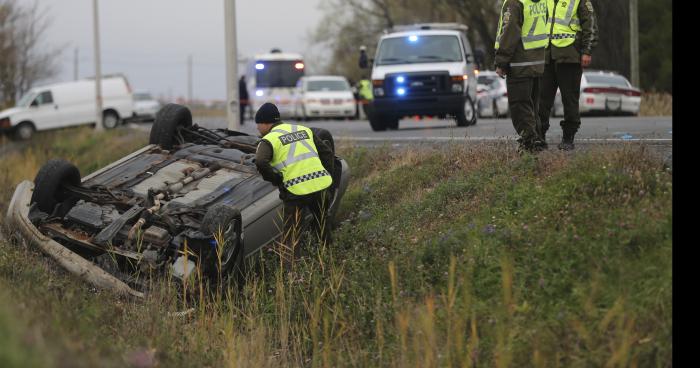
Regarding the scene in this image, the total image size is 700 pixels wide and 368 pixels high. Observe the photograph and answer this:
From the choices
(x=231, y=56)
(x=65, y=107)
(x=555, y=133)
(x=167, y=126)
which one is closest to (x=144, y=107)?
(x=65, y=107)

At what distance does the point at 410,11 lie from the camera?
153 feet

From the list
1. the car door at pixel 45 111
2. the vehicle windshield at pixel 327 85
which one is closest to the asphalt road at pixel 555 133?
the vehicle windshield at pixel 327 85

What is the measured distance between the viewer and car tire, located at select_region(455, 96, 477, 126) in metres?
18.3

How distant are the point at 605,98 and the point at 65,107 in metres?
19.2

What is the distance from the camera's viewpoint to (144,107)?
128ft

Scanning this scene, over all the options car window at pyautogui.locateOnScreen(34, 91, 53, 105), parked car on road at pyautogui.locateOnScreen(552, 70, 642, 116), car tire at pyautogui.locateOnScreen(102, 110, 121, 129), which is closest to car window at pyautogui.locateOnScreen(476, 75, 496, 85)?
parked car on road at pyautogui.locateOnScreen(552, 70, 642, 116)

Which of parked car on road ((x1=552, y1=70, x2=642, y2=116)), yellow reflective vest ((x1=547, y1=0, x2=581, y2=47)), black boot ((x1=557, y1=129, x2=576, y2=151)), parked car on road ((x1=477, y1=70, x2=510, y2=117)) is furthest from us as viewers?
parked car on road ((x1=477, y1=70, x2=510, y2=117))

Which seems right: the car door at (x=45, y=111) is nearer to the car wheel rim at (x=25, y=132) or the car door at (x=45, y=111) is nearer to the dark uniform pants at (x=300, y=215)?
the car wheel rim at (x=25, y=132)

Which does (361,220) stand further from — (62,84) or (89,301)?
(62,84)

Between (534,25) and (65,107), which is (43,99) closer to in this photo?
(65,107)

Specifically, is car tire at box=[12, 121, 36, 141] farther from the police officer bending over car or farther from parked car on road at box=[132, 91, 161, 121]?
the police officer bending over car

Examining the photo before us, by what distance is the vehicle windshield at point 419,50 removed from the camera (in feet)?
61.3

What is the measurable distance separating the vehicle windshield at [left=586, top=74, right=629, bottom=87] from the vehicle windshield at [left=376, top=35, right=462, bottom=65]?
6797mm

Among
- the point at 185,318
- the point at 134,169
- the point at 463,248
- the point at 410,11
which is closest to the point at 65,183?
the point at 134,169
